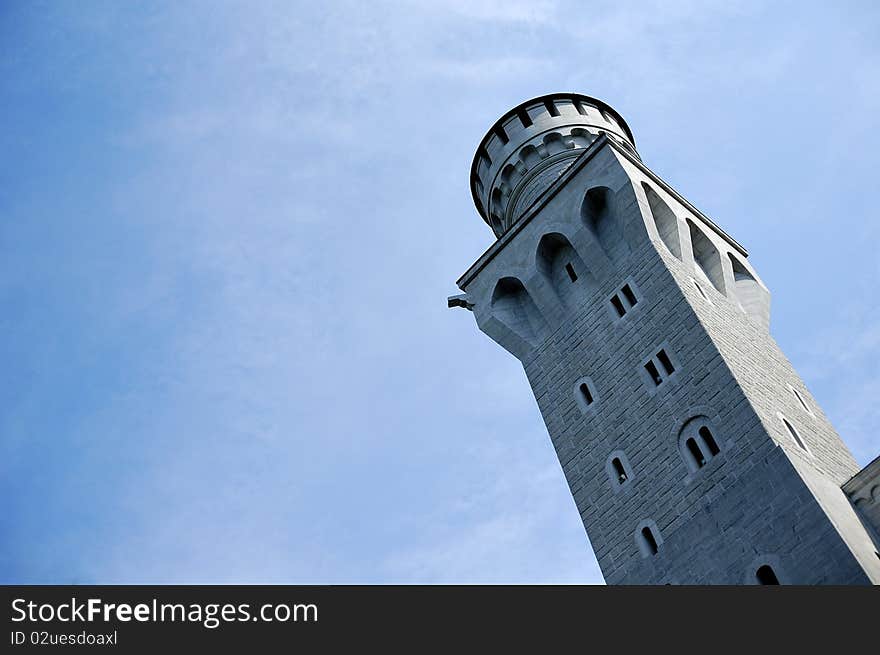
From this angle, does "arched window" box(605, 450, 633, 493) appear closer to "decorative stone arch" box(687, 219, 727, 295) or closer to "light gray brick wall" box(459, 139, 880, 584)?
"light gray brick wall" box(459, 139, 880, 584)

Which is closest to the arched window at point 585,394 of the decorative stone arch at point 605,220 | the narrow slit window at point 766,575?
the decorative stone arch at point 605,220

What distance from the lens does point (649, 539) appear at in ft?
75.6

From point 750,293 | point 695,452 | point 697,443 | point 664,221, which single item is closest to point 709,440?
point 697,443

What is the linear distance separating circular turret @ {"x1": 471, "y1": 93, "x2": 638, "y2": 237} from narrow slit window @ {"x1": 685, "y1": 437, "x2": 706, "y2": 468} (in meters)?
11.1

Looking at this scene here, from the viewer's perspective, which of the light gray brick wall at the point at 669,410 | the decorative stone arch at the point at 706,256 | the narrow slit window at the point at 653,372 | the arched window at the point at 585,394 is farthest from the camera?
the decorative stone arch at the point at 706,256

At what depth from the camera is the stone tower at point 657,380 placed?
21250 mm

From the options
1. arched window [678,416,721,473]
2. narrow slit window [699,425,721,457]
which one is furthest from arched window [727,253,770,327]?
narrow slit window [699,425,721,457]

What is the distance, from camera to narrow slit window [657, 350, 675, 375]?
81.1 feet

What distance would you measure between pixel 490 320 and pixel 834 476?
10275 mm

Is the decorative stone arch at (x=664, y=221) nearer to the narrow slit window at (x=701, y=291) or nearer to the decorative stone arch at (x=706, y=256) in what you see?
the narrow slit window at (x=701, y=291)

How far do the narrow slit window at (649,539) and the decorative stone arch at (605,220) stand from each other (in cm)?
785

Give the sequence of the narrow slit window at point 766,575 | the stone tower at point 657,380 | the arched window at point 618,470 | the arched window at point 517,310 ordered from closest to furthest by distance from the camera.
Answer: the narrow slit window at point 766,575 → the stone tower at point 657,380 → the arched window at point 618,470 → the arched window at point 517,310

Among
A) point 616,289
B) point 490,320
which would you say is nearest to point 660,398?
point 616,289

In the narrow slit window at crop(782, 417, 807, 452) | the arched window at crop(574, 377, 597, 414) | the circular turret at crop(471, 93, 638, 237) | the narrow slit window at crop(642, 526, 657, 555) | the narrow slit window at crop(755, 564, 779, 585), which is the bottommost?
the narrow slit window at crop(755, 564, 779, 585)
